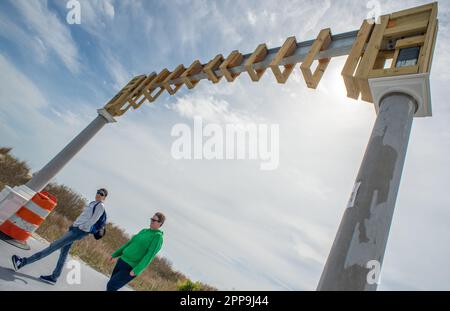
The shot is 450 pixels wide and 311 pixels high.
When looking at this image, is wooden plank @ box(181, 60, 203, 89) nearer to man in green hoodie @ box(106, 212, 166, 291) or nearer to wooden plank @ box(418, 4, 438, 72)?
man in green hoodie @ box(106, 212, 166, 291)

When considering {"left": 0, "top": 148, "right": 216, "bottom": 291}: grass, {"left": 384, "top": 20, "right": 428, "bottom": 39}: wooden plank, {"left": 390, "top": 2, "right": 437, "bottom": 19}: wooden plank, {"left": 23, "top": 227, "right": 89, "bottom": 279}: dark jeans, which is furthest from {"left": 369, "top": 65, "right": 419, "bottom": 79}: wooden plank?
{"left": 0, "top": 148, "right": 216, "bottom": 291}: grass

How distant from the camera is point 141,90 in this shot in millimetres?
7918

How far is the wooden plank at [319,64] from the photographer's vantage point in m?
3.83

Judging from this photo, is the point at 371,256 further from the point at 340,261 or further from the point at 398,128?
the point at 398,128

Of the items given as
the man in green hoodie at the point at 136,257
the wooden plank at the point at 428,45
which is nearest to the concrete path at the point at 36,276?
the man in green hoodie at the point at 136,257

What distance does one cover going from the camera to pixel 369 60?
3.13 metres

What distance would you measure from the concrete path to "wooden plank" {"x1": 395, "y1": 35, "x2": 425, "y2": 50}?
5480 millimetres

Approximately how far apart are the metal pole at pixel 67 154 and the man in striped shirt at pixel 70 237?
2.44m

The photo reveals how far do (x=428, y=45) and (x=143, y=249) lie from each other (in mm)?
4262

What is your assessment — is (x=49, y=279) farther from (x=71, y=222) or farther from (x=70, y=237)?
(x=71, y=222)

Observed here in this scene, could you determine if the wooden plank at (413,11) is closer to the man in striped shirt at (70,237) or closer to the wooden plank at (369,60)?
the wooden plank at (369,60)

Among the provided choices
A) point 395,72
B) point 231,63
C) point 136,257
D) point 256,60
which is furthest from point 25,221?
point 395,72

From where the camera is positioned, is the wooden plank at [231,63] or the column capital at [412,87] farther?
the wooden plank at [231,63]
